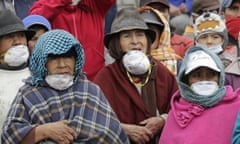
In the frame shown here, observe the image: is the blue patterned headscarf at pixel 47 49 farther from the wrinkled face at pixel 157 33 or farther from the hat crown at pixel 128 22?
the wrinkled face at pixel 157 33

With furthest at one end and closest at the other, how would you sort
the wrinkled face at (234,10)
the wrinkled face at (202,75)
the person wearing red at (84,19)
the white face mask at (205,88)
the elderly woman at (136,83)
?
the wrinkled face at (234,10) → the person wearing red at (84,19) → the elderly woman at (136,83) → the wrinkled face at (202,75) → the white face mask at (205,88)

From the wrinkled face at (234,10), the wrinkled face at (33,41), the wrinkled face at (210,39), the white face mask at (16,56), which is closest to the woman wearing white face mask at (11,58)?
the white face mask at (16,56)

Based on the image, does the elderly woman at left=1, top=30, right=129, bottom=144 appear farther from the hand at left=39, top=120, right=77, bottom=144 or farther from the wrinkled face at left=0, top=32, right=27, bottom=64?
the wrinkled face at left=0, top=32, right=27, bottom=64

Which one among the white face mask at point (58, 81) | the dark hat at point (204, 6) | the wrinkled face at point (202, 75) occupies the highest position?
the dark hat at point (204, 6)

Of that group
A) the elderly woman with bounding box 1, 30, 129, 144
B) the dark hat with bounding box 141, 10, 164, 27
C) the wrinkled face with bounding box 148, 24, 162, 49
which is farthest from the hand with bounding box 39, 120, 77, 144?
the dark hat with bounding box 141, 10, 164, 27

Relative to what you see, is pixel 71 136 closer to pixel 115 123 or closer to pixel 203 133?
pixel 115 123

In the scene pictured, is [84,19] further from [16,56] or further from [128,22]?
[16,56]

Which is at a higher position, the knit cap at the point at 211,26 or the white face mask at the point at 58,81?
the knit cap at the point at 211,26

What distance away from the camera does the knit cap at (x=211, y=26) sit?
6714mm

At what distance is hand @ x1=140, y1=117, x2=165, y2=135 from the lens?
5.89 m

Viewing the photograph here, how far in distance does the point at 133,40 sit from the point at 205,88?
41.0 inches

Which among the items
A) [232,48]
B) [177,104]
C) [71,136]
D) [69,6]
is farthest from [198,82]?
[69,6]

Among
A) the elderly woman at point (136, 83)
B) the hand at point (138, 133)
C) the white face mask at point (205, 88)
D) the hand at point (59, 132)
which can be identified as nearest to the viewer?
the hand at point (59, 132)

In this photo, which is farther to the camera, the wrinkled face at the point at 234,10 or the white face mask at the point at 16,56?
the wrinkled face at the point at 234,10
